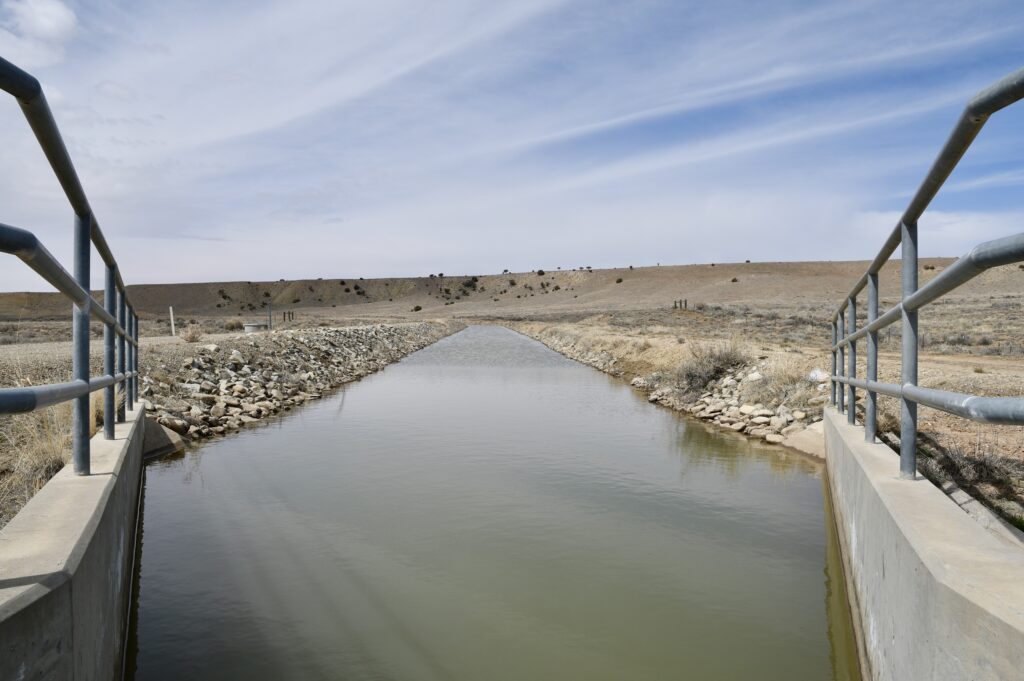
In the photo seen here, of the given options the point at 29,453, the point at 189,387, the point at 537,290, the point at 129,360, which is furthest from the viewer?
the point at 537,290

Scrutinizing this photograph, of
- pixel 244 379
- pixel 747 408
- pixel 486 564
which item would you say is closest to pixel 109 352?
pixel 486 564

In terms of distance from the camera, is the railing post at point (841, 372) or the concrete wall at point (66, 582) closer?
the concrete wall at point (66, 582)

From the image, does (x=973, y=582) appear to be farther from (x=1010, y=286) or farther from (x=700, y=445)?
(x=1010, y=286)

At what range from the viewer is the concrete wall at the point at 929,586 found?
2059mm

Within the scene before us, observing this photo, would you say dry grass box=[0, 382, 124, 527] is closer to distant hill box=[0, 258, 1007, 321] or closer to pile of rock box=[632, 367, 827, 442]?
pile of rock box=[632, 367, 827, 442]

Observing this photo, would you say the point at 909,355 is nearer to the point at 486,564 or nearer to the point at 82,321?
the point at 486,564

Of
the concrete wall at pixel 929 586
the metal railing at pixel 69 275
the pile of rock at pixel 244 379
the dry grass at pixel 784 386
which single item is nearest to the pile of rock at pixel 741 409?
the dry grass at pixel 784 386

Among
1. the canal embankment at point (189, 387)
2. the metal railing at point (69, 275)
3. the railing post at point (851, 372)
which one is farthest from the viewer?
the railing post at point (851, 372)

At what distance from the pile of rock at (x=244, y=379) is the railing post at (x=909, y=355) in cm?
799

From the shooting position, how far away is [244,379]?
14945 mm

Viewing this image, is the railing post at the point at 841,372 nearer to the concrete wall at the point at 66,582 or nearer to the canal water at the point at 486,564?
the canal water at the point at 486,564

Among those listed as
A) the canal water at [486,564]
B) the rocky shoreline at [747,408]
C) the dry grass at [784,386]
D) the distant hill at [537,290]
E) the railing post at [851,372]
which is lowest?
the canal water at [486,564]

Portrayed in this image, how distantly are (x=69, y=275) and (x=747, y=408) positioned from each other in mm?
11594

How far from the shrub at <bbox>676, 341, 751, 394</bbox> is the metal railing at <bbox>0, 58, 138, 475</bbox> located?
12.0 metres
